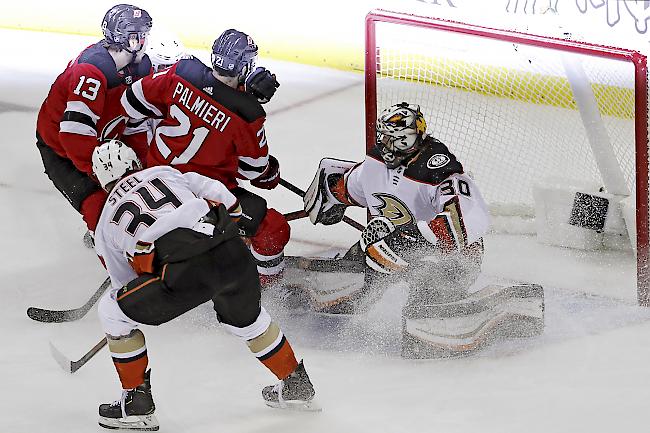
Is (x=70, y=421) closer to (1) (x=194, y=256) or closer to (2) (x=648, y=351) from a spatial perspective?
(1) (x=194, y=256)

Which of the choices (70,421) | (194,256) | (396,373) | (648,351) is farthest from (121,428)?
(648,351)

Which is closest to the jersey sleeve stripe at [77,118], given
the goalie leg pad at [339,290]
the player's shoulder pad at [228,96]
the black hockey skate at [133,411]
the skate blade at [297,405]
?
the player's shoulder pad at [228,96]

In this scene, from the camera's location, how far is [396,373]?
3662 mm

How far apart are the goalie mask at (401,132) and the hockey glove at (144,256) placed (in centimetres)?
91

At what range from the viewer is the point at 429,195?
3.86 metres

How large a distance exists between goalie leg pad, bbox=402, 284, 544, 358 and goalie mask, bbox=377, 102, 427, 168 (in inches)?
18.2

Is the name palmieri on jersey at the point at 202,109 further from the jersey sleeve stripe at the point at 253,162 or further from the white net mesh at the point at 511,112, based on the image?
the white net mesh at the point at 511,112

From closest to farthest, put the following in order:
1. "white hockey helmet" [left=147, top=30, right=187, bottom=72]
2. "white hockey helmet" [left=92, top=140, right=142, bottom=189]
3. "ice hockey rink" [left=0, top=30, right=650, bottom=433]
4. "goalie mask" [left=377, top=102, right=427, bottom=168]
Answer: "white hockey helmet" [left=92, top=140, right=142, bottom=189] < "ice hockey rink" [left=0, top=30, right=650, bottom=433] < "goalie mask" [left=377, top=102, right=427, bottom=168] < "white hockey helmet" [left=147, top=30, right=187, bottom=72]

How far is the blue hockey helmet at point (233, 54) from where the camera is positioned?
3.86 m

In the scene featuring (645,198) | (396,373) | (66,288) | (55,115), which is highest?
(645,198)

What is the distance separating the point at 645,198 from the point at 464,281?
0.62 meters

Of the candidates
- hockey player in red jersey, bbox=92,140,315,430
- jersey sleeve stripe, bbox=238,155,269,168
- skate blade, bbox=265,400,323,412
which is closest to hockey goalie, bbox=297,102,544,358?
jersey sleeve stripe, bbox=238,155,269,168

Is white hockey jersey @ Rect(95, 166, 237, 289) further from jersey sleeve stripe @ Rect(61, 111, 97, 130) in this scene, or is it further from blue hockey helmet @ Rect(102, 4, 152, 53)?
blue hockey helmet @ Rect(102, 4, 152, 53)

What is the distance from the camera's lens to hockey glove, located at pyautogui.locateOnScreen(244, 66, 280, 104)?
12.9ft
